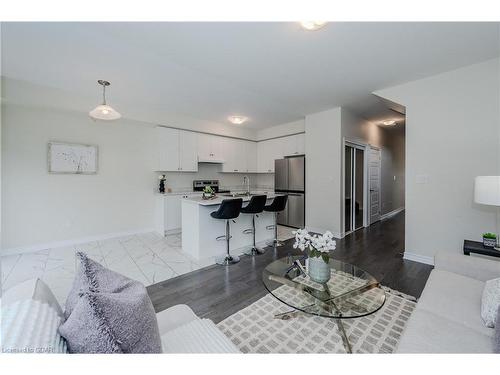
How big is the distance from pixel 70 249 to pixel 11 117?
2271mm

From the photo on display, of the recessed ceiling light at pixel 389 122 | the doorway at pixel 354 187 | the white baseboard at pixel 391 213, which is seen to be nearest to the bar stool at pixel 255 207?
the doorway at pixel 354 187

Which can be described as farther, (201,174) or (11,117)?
(201,174)

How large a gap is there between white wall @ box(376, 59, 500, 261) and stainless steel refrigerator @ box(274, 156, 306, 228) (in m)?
2.11

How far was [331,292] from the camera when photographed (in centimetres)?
164

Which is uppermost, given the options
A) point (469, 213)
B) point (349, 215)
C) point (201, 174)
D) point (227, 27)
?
point (227, 27)

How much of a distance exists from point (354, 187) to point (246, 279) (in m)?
3.56

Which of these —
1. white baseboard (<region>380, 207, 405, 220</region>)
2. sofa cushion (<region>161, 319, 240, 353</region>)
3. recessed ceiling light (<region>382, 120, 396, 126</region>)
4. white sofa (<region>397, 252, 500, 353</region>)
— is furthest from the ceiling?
white baseboard (<region>380, 207, 405, 220</region>)

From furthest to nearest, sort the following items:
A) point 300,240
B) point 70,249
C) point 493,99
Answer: point 70,249, point 493,99, point 300,240

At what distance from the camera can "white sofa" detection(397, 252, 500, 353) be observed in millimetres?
1088

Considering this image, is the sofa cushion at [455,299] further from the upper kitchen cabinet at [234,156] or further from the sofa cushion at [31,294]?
the upper kitchen cabinet at [234,156]

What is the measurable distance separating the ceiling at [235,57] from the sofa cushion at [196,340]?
94.5 inches

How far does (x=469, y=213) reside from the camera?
2.73 m
